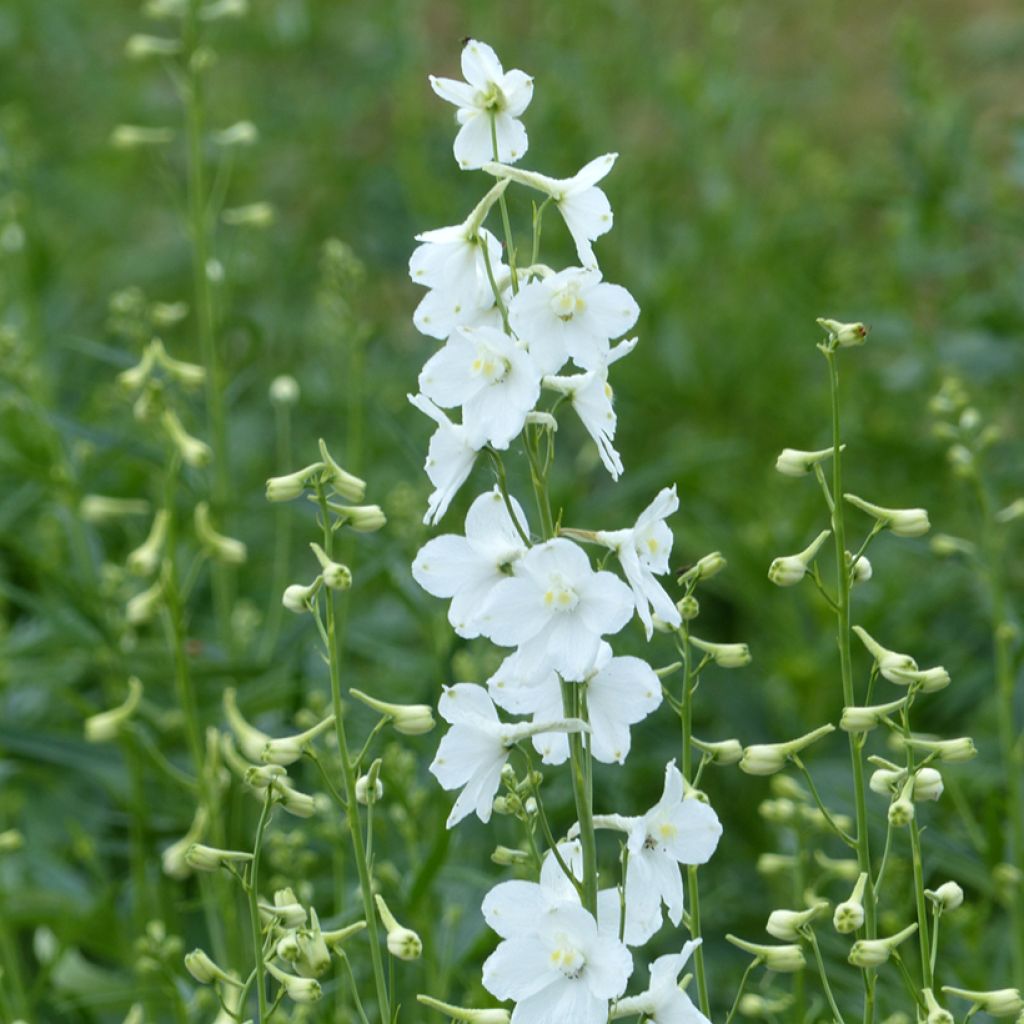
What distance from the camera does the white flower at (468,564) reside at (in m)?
1.58

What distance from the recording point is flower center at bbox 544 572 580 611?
1502 mm

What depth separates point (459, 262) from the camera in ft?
5.38

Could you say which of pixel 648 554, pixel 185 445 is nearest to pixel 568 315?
pixel 648 554

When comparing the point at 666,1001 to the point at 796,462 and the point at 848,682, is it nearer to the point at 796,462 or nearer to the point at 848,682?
the point at 848,682

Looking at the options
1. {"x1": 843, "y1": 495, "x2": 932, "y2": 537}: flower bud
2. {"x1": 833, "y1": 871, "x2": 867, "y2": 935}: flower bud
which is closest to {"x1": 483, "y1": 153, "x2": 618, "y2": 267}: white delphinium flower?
{"x1": 843, "y1": 495, "x2": 932, "y2": 537}: flower bud

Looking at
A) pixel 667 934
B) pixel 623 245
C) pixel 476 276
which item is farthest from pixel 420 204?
pixel 476 276

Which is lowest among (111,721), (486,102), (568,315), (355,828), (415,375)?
(415,375)

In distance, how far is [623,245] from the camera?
591 centimetres

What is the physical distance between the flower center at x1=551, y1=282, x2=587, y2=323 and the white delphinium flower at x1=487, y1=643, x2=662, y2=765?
318 millimetres

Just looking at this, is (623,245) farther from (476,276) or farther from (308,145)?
(476,276)

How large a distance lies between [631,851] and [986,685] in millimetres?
2427

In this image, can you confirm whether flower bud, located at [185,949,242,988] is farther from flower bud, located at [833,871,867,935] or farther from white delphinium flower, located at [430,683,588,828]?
flower bud, located at [833,871,867,935]

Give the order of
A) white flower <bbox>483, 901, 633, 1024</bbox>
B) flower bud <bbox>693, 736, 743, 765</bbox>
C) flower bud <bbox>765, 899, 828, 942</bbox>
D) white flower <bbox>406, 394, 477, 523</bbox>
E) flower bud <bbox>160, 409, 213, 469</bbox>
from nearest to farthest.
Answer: white flower <bbox>483, 901, 633, 1024</bbox> < white flower <bbox>406, 394, 477, 523</bbox> < flower bud <bbox>765, 899, 828, 942</bbox> < flower bud <bbox>693, 736, 743, 765</bbox> < flower bud <bbox>160, 409, 213, 469</bbox>

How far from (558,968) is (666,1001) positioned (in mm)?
109
